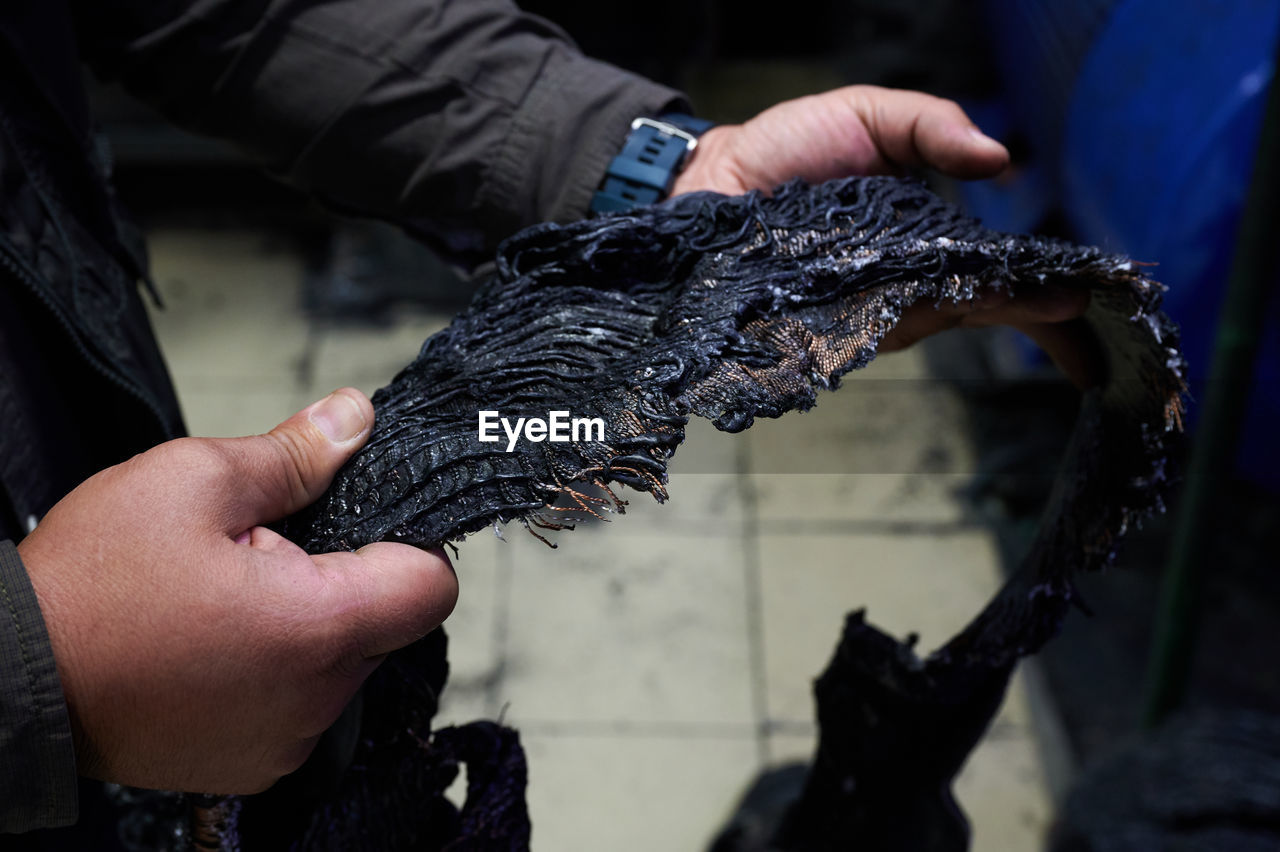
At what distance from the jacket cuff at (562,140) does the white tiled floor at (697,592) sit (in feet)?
2.96

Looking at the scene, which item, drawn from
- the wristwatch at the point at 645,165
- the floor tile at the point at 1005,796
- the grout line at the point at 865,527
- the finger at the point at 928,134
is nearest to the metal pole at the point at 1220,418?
the floor tile at the point at 1005,796

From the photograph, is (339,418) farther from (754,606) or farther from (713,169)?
(754,606)

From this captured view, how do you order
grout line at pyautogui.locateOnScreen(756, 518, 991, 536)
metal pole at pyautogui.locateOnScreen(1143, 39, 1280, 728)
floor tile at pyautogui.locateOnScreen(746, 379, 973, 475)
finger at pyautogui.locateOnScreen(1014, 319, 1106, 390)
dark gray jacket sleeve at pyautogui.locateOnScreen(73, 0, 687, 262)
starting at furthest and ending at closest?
floor tile at pyautogui.locateOnScreen(746, 379, 973, 475) → grout line at pyautogui.locateOnScreen(756, 518, 991, 536) → metal pole at pyautogui.locateOnScreen(1143, 39, 1280, 728) → dark gray jacket sleeve at pyautogui.locateOnScreen(73, 0, 687, 262) → finger at pyautogui.locateOnScreen(1014, 319, 1106, 390)

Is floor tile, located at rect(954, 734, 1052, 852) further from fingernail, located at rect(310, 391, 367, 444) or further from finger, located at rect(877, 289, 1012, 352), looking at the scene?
fingernail, located at rect(310, 391, 367, 444)

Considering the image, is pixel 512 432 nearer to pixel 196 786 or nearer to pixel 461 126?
pixel 196 786

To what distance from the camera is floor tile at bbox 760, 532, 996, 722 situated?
1970 mm

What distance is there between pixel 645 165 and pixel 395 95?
0.89 feet

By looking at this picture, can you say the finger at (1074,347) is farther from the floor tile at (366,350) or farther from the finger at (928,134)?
the floor tile at (366,350)

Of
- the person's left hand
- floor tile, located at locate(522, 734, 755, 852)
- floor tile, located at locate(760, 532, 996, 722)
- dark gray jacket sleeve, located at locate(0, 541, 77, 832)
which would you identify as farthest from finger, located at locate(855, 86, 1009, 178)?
floor tile, located at locate(522, 734, 755, 852)

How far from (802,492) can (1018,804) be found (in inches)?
33.1

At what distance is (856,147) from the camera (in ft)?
3.55

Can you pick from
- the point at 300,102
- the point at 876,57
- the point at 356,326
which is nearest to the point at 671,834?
the point at 300,102

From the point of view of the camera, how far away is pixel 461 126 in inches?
42.4

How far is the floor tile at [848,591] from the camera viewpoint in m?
1.97
